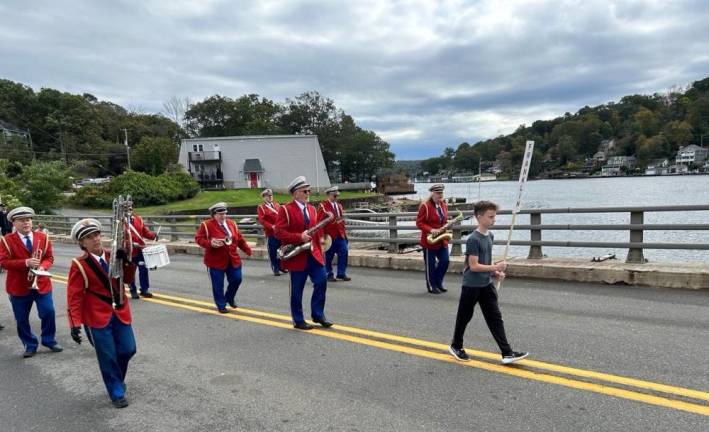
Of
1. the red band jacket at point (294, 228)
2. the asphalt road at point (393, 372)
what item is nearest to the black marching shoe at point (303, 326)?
the asphalt road at point (393, 372)

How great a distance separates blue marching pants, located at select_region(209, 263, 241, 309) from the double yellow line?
116 centimetres

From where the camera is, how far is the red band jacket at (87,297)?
394cm

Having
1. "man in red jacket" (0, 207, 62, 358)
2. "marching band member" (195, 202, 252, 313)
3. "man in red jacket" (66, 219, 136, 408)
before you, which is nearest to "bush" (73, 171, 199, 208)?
"marching band member" (195, 202, 252, 313)

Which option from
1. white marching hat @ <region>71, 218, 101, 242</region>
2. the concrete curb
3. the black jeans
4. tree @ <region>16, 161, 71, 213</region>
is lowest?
the concrete curb

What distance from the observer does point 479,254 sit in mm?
4469

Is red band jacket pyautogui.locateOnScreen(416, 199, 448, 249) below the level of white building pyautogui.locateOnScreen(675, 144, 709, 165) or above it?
below

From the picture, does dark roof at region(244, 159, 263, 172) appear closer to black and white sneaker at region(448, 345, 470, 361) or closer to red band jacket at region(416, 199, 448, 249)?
red band jacket at region(416, 199, 448, 249)

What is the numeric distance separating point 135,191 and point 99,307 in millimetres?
49549

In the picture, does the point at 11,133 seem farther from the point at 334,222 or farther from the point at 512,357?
the point at 512,357

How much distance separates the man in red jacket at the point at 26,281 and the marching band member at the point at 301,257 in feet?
9.65

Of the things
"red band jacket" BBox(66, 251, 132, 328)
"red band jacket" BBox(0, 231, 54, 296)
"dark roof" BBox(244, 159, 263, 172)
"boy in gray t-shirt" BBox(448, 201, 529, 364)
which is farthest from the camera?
"dark roof" BBox(244, 159, 263, 172)

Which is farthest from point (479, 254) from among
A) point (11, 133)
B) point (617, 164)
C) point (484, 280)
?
point (617, 164)

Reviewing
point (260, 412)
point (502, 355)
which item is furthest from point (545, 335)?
point (260, 412)

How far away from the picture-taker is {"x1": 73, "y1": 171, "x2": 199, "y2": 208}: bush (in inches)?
1923
